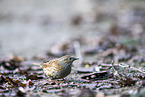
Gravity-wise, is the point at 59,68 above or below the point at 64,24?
below

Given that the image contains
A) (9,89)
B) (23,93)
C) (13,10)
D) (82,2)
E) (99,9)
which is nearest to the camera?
(23,93)

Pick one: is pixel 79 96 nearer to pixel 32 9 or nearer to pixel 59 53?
pixel 59 53

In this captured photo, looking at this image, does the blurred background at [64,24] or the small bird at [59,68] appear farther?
the blurred background at [64,24]

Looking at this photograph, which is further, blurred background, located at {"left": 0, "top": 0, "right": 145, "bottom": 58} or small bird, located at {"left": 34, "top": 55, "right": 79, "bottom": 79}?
blurred background, located at {"left": 0, "top": 0, "right": 145, "bottom": 58}

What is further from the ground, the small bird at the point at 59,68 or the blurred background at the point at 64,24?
the blurred background at the point at 64,24

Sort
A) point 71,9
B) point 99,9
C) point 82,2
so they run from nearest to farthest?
point 99,9, point 82,2, point 71,9

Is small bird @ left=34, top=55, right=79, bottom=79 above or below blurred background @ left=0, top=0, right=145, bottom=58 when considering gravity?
below

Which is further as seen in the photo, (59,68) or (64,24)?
(64,24)

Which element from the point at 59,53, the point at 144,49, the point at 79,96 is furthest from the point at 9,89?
the point at 144,49
